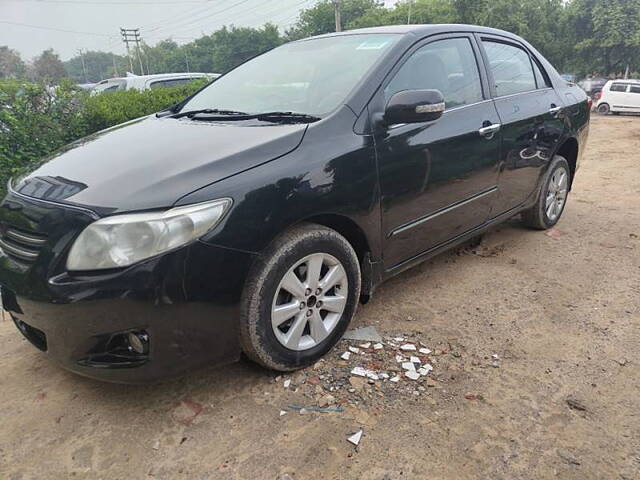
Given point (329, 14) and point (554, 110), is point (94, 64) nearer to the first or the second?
point (329, 14)

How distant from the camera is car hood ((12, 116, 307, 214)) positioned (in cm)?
198

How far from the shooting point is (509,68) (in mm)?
3762

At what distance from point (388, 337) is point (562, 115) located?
8.80 feet

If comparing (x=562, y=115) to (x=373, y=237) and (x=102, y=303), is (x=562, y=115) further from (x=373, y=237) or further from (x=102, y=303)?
(x=102, y=303)

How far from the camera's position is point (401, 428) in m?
2.08

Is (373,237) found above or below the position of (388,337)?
above

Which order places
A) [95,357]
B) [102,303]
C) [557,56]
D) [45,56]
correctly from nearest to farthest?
[102,303] < [95,357] < [557,56] < [45,56]

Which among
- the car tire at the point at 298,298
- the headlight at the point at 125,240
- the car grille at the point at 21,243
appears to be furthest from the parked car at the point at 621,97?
the car grille at the point at 21,243

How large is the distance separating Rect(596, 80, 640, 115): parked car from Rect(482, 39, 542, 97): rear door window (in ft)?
65.0

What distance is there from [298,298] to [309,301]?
0.08 m

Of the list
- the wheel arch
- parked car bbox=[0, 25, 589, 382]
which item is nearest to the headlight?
parked car bbox=[0, 25, 589, 382]

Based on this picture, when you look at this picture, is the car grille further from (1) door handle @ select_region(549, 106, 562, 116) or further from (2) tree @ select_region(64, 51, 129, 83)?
(2) tree @ select_region(64, 51, 129, 83)

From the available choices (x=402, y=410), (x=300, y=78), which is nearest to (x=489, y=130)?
(x=300, y=78)

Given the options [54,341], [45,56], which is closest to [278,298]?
[54,341]
